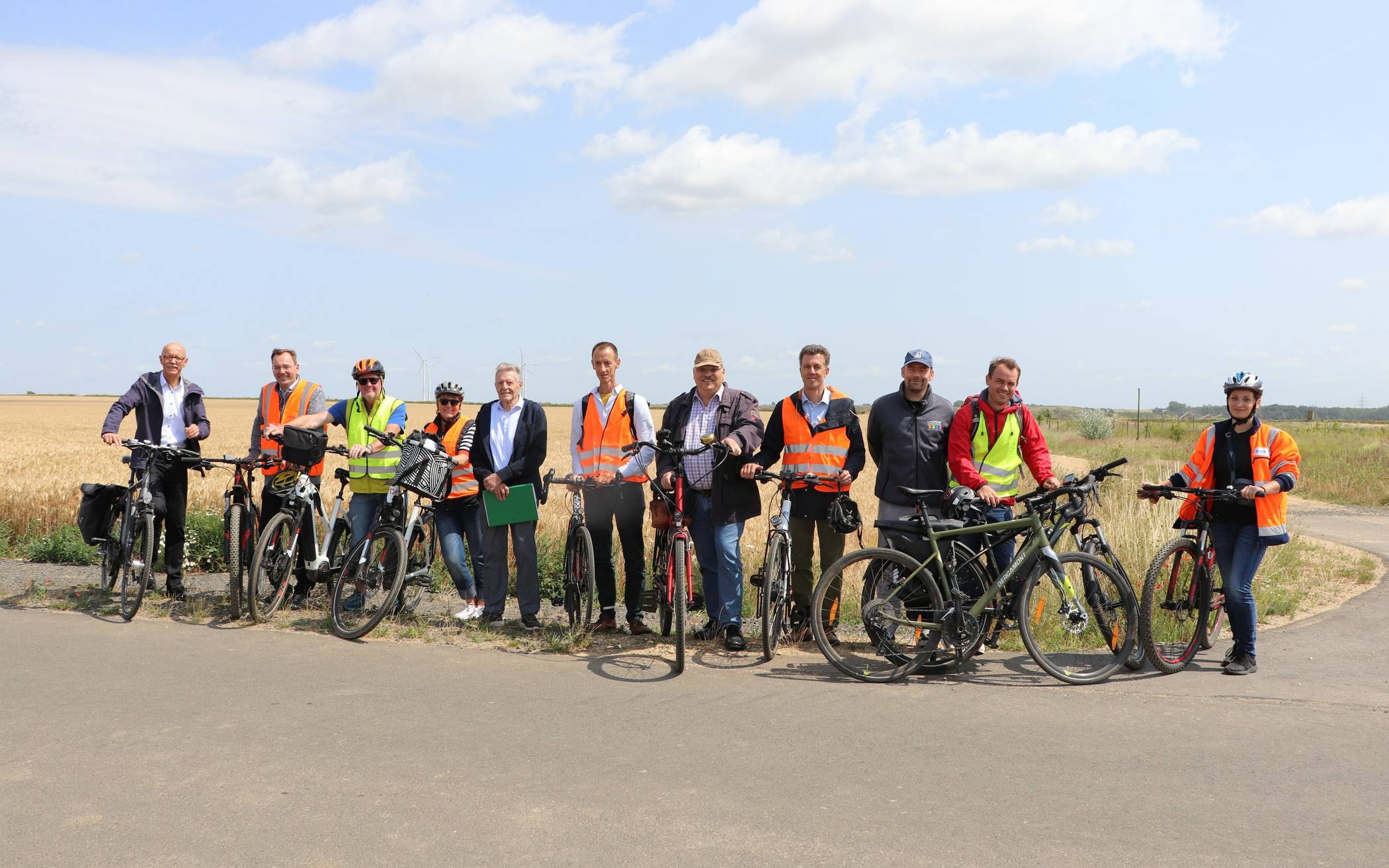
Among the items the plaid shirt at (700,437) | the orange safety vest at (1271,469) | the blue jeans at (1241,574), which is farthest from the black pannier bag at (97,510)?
the blue jeans at (1241,574)

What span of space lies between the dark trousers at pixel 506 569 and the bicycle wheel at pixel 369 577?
732 millimetres

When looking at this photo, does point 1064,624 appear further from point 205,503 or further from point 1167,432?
point 1167,432

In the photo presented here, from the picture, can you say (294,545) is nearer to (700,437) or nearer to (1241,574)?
(700,437)

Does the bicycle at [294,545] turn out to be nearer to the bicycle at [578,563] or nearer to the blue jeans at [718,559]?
the bicycle at [578,563]

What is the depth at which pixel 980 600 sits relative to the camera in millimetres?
6789

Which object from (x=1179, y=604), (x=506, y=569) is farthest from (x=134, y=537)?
(x=1179, y=604)

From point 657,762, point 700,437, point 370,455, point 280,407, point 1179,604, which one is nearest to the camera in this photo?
point 657,762

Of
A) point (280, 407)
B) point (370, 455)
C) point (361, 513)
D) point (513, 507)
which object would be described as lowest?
point (361, 513)

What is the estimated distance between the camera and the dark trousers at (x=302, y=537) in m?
8.66

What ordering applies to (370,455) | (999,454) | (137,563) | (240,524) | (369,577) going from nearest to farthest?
1. (999,454)
2. (369,577)
3. (137,563)
4. (370,455)
5. (240,524)

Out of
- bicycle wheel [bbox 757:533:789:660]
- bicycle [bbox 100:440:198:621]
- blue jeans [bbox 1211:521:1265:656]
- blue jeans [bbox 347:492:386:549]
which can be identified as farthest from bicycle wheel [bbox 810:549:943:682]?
bicycle [bbox 100:440:198:621]

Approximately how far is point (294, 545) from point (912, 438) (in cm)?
498

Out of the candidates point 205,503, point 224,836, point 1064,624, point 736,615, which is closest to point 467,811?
point 224,836

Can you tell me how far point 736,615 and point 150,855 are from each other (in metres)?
4.36
